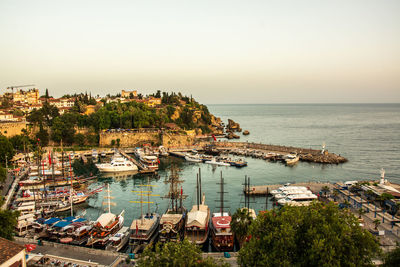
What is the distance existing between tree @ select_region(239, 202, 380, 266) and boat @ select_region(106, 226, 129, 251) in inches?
479

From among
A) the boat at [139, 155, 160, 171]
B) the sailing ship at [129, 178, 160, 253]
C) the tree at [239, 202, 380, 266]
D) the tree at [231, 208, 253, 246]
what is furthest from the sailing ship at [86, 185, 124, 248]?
the boat at [139, 155, 160, 171]

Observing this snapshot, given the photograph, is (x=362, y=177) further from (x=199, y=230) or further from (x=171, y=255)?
(x=171, y=255)

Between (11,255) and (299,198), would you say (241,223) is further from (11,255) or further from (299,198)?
(11,255)

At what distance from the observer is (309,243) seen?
14781mm

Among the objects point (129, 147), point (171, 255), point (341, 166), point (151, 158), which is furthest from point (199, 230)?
A: point (129, 147)

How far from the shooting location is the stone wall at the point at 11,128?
6178 cm

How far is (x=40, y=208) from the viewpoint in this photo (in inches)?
1284

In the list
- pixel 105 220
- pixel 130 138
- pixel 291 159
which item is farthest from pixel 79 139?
pixel 105 220

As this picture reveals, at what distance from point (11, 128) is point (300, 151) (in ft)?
202

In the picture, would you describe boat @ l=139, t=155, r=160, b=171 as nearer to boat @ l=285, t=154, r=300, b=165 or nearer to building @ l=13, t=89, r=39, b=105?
boat @ l=285, t=154, r=300, b=165

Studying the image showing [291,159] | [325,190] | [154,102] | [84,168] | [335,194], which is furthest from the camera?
[154,102]

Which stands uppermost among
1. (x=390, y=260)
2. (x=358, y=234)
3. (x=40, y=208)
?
(x=358, y=234)

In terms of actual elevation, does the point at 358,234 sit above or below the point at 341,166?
above

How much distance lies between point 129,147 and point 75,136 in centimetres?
1225
